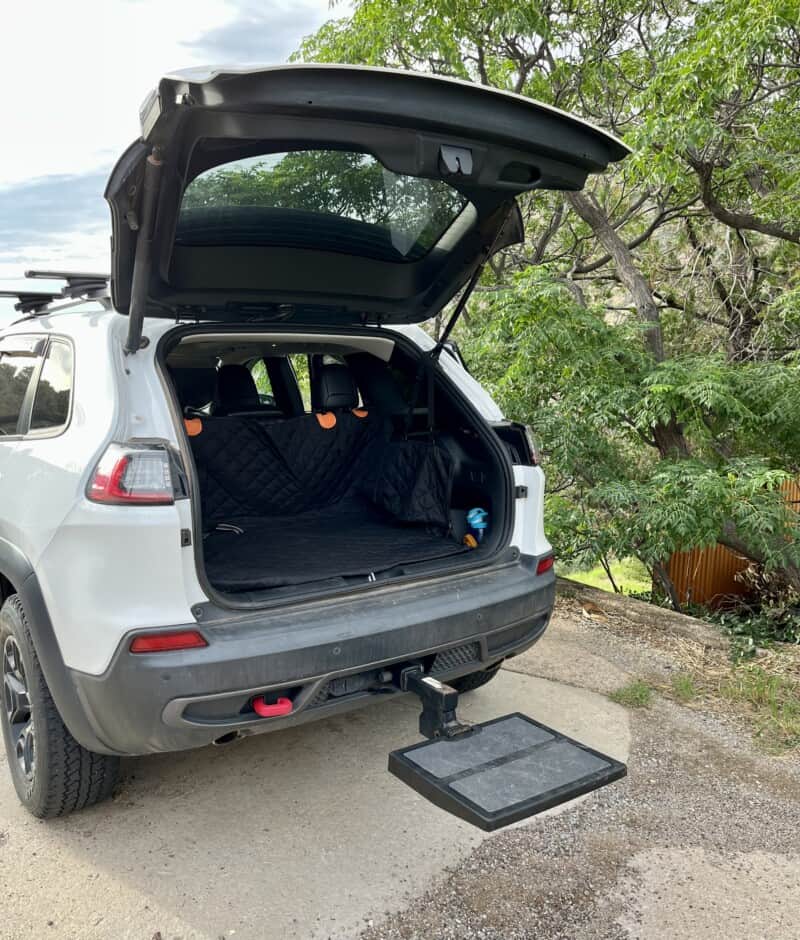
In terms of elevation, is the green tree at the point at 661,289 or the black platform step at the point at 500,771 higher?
the green tree at the point at 661,289

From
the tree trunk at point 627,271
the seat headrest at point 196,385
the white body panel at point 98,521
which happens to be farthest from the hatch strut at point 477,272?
the tree trunk at point 627,271

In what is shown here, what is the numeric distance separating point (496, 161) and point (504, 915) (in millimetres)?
2181

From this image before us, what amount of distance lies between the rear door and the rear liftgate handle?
4.77 ft

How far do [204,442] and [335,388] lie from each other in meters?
0.74

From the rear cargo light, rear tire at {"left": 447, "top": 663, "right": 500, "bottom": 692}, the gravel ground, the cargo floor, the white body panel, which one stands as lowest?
the gravel ground

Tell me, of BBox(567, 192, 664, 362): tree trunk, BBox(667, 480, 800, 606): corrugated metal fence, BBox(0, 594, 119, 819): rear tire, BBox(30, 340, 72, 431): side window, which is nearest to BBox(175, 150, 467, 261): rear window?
BBox(30, 340, 72, 431): side window

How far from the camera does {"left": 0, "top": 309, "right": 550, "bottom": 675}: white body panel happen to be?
2.11 metres

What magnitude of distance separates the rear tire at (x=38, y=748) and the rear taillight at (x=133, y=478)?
566 mm

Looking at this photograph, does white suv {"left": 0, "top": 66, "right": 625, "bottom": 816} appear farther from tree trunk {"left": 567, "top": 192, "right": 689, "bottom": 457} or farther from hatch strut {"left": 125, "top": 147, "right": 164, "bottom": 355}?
tree trunk {"left": 567, "top": 192, "right": 689, "bottom": 457}

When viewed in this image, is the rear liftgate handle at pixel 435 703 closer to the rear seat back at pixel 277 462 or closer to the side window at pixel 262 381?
the rear seat back at pixel 277 462

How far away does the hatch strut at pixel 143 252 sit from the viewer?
2.11 metres

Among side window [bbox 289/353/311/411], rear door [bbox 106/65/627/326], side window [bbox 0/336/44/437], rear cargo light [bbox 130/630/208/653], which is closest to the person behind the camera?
rear door [bbox 106/65/627/326]

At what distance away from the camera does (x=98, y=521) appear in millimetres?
2121

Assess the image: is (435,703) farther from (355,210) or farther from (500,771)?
(355,210)
